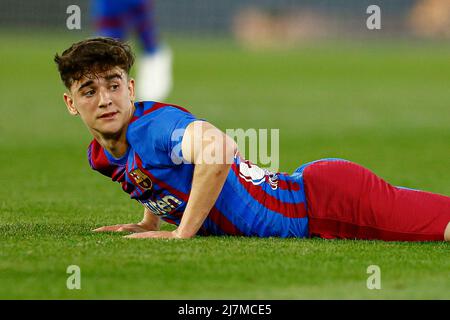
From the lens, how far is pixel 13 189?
9062 millimetres

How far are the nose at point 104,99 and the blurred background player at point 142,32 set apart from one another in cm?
1118

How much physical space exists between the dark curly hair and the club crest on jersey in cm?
57

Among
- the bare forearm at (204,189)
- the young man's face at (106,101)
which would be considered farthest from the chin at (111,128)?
the bare forearm at (204,189)

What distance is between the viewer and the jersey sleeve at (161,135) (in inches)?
225

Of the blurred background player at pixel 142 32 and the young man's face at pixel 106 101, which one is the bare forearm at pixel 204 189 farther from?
the blurred background player at pixel 142 32

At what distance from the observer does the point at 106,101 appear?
5.84 metres

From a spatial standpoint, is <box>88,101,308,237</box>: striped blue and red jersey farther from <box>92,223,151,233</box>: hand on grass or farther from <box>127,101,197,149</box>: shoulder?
<box>92,223,151,233</box>: hand on grass

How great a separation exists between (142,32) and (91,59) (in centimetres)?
1308

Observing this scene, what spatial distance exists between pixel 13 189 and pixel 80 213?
1683 mm

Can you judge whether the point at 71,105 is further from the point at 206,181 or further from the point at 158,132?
the point at 206,181

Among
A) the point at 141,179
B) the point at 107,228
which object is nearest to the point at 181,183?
the point at 141,179

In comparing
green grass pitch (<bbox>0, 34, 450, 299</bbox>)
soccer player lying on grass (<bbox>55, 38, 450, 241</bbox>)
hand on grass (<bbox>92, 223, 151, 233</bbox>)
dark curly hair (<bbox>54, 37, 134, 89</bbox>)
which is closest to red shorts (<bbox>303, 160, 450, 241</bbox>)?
soccer player lying on grass (<bbox>55, 38, 450, 241</bbox>)

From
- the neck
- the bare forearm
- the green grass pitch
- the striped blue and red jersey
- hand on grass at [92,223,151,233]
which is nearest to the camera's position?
the green grass pitch

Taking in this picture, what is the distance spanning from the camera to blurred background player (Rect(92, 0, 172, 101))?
17.2 meters
